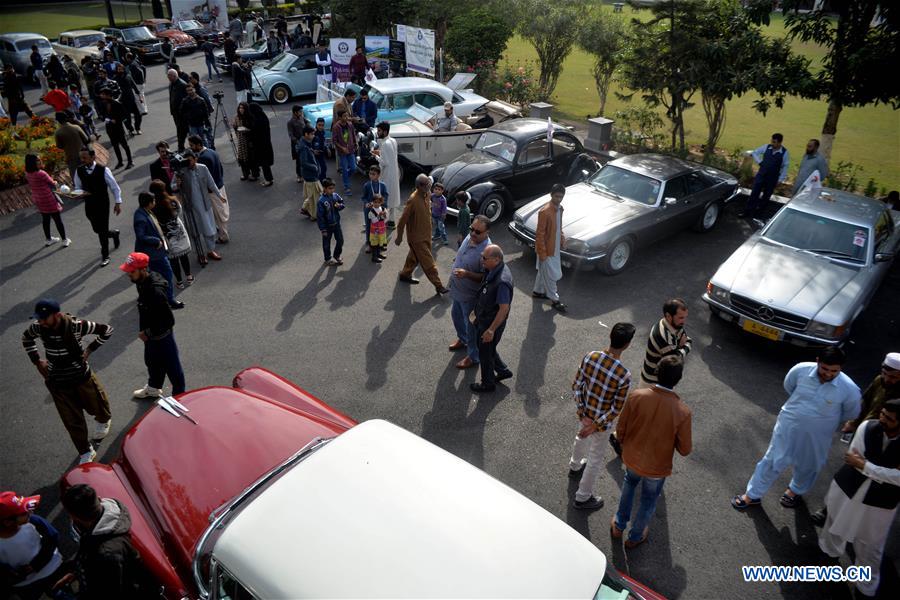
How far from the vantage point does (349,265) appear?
9242mm

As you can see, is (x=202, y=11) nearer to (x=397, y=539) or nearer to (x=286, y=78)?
(x=286, y=78)

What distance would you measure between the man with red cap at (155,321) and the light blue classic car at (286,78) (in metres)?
14.1

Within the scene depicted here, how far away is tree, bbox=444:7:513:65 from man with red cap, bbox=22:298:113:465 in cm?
1713

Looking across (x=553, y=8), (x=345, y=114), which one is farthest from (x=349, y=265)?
(x=553, y=8)

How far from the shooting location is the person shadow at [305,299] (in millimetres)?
7752

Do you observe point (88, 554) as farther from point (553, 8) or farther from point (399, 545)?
point (553, 8)

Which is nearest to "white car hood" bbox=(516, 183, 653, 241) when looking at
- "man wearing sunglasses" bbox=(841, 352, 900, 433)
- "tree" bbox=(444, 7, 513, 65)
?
"man wearing sunglasses" bbox=(841, 352, 900, 433)

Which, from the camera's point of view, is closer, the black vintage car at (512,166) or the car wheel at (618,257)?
the car wheel at (618,257)

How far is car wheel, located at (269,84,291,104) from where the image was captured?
59.2 ft

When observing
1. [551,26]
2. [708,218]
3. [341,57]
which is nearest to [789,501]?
[708,218]

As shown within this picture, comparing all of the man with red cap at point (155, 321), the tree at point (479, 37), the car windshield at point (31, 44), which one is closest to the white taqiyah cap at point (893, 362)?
the man with red cap at point (155, 321)

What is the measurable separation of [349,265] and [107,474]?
220 inches

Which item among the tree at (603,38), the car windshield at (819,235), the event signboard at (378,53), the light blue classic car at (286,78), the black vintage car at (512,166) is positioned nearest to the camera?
the car windshield at (819,235)

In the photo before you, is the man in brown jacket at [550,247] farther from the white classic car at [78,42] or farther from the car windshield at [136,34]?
the car windshield at [136,34]
